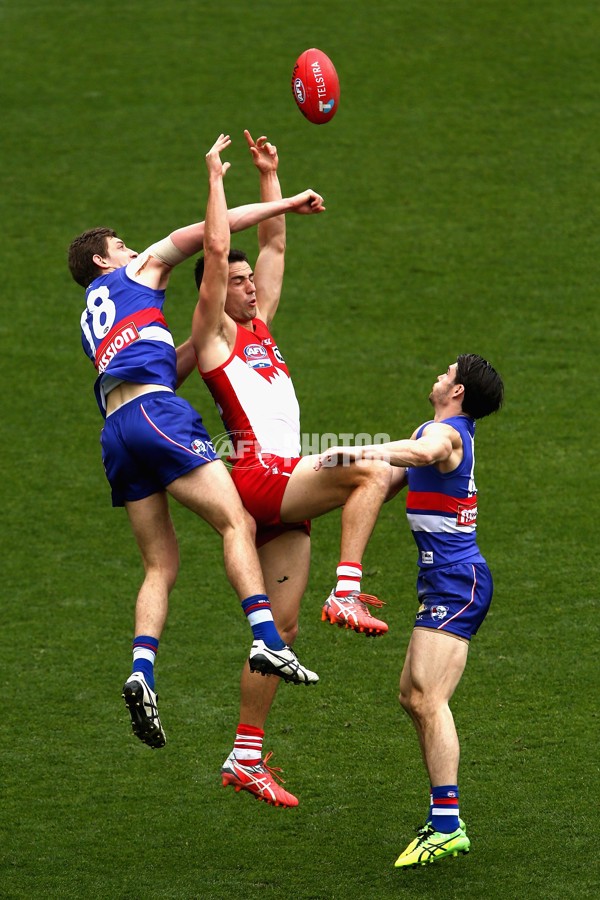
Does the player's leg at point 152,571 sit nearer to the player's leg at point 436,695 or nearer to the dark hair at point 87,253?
the dark hair at point 87,253

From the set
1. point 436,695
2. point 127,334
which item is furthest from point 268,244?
point 436,695

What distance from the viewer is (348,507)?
→ 731 centimetres

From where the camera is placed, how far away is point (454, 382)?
795 centimetres

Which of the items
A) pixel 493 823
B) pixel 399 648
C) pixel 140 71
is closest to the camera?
pixel 493 823

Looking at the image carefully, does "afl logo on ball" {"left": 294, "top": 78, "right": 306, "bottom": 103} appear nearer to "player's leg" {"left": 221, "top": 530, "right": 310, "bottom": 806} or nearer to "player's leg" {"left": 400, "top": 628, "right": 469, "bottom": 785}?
"player's leg" {"left": 221, "top": 530, "right": 310, "bottom": 806}

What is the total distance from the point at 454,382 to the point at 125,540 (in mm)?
5611

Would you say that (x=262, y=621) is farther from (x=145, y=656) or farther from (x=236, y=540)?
(x=145, y=656)

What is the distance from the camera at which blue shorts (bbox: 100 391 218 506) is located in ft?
23.9

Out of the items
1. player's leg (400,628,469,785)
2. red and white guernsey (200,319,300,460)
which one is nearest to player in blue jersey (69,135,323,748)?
red and white guernsey (200,319,300,460)

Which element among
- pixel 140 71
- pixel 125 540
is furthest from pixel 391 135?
pixel 125 540

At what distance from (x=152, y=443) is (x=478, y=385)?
1.87m

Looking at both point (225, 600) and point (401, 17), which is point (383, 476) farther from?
point (401, 17)

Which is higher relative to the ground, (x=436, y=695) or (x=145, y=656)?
(x=145, y=656)

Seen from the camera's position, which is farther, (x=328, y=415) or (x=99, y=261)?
(x=328, y=415)
